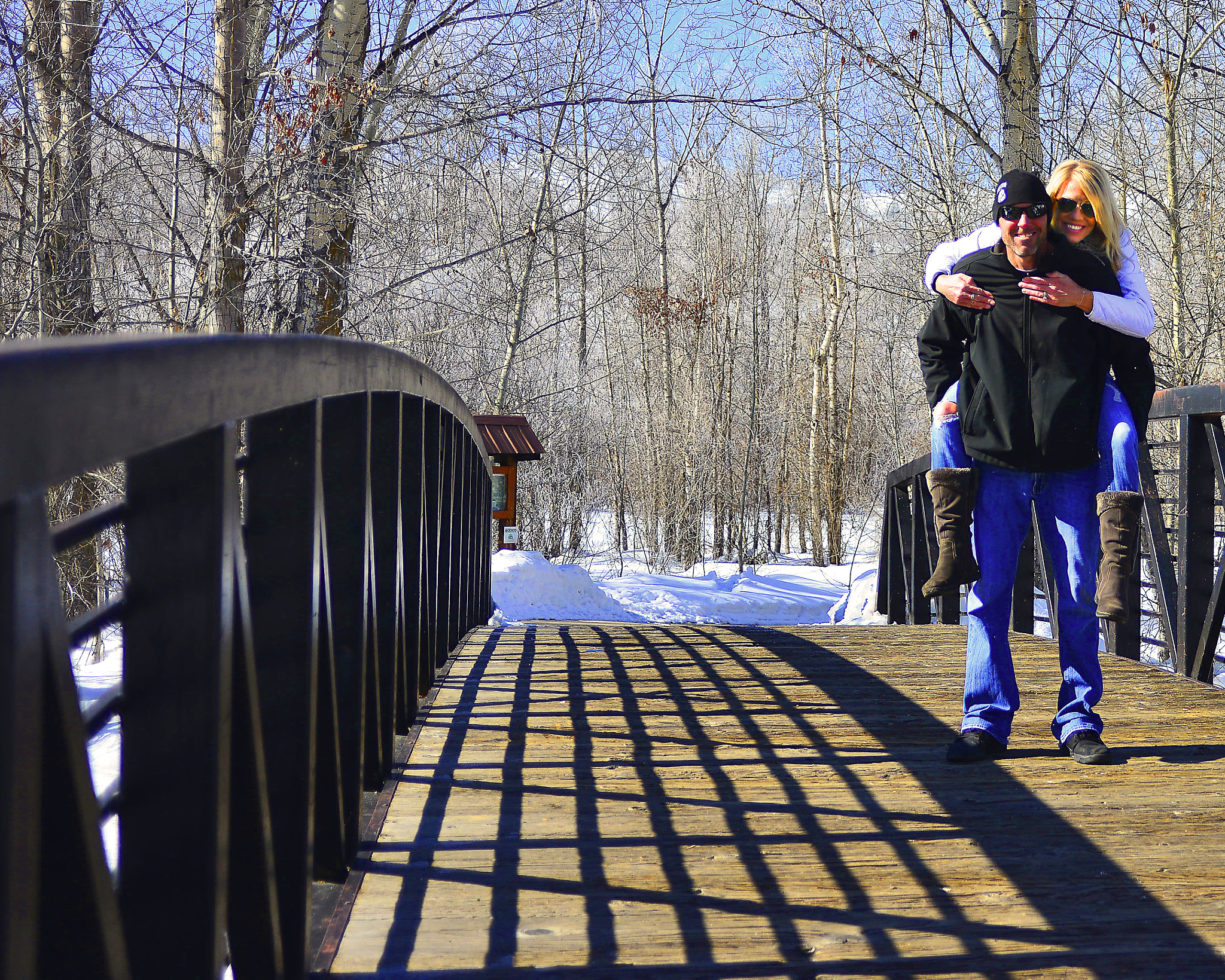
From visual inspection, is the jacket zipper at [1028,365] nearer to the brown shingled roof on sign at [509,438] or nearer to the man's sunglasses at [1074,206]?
the man's sunglasses at [1074,206]

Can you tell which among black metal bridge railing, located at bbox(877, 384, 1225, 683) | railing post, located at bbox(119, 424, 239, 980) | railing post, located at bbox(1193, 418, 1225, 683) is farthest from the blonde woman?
railing post, located at bbox(119, 424, 239, 980)

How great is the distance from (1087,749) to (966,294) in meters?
1.28

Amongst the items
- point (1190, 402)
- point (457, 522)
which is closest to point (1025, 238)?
point (1190, 402)

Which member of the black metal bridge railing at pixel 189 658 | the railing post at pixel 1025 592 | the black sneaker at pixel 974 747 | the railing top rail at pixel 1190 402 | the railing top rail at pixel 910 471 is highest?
the railing top rail at pixel 1190 402

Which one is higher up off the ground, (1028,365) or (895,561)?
(1028,365)

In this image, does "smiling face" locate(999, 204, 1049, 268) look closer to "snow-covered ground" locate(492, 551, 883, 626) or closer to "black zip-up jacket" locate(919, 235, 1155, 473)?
"black zip-up jacket" locate(919, 235, 1155, 473)

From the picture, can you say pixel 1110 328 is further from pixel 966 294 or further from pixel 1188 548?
pixel 1188 548

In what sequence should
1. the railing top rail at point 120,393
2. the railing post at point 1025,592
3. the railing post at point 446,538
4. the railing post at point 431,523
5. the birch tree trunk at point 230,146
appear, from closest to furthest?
the railing top rail at point 120,393, the railing post at point 431,523, the railing post at point 446,538, the railing post at point 1025,592, the birch tree trunk at point 230,146

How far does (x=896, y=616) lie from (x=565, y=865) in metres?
6.64

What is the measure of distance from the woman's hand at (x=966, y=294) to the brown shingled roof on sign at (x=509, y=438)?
894 cm

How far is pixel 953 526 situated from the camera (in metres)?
2.98

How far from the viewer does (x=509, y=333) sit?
1909 cm

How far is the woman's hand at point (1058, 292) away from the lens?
2.84m

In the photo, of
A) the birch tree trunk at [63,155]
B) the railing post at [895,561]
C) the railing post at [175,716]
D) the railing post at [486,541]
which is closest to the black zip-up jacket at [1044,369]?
the railing post at [175,716]
